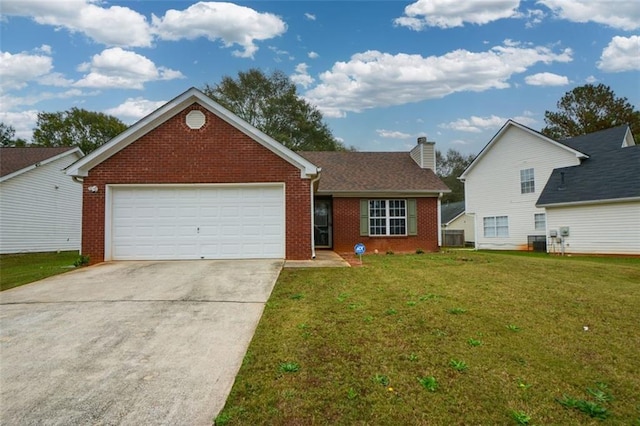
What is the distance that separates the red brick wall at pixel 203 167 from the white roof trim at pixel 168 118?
0.43 feet

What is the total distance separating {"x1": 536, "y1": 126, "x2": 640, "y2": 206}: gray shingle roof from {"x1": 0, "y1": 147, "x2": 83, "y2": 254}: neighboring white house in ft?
81.6

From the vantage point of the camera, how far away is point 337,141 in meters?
41.2

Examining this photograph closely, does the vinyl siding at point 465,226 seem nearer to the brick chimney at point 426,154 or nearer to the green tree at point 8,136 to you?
the brick chimney at point 426,154

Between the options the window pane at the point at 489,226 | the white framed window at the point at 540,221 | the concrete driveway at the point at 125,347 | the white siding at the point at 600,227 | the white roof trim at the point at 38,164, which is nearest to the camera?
the concrete driveway at the point at 125,347

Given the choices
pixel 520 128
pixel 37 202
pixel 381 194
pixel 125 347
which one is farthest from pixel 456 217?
pixel 125 347

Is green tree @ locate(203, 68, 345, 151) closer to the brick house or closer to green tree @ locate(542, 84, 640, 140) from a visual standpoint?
green tree @ locate(542, 84, 640, 140)

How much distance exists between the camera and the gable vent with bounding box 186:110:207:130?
10992mm

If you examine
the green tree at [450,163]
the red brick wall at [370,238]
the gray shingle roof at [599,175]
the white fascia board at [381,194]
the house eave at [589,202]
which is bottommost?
the red brick wall at [370,238]

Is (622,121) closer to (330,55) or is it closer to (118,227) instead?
(330,55)

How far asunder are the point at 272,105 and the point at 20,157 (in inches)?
829

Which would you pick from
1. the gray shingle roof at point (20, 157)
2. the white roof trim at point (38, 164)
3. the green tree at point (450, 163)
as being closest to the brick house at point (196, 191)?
the white roof trim at point (38, 164)

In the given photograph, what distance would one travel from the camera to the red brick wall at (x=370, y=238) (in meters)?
16.4

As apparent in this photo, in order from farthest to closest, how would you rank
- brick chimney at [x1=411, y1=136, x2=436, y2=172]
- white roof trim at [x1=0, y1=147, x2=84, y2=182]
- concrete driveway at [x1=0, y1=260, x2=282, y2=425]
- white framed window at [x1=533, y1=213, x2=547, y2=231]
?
white framed window at [x1=533, y1=213, x2=547, y2=231], white roof trim at [x1=0, y1=147, x2=84, y2=182], brick chimney at [x1=411, y1=136, x2=436, y2=172], concrete driveway at [x1=0, y1=260, x2=282, y2=425]

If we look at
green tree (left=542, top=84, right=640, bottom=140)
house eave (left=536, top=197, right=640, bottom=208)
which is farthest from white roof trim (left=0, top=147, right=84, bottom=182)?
green tree (left=542, top=84, right=640, bottom=140)
